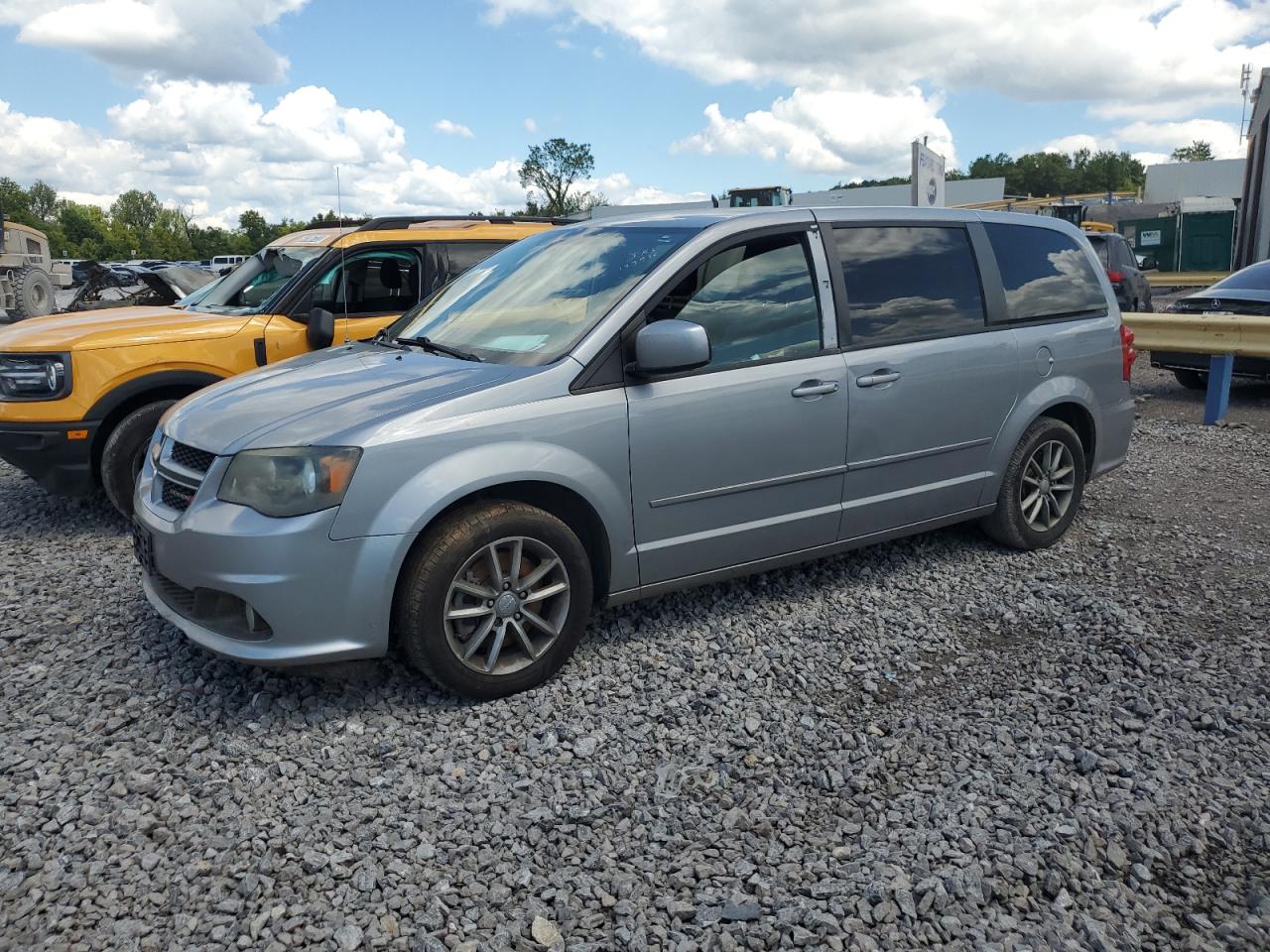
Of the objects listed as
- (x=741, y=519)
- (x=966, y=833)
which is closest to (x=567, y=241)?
(x=741, y=519)

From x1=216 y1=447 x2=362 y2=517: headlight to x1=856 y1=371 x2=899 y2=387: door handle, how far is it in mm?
2308

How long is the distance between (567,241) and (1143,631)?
3.16 m

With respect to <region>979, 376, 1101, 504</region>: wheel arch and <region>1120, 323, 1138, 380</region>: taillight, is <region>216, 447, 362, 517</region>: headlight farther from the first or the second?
<region>1120, 323, 1138, 380</region>: taillight

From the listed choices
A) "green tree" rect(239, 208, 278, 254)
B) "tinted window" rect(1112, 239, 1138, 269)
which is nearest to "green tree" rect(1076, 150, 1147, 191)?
"green tree" rect(239, 208, 278, 254)

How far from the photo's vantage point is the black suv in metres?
16.5

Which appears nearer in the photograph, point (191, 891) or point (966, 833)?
point (191, 891)

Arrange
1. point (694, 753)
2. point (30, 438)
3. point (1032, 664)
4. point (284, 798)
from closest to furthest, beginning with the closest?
point (284, 798) → point (694, 753) → point (1032, 664) → point (30, 438)

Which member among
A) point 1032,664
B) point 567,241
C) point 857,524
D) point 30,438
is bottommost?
point 1032,664

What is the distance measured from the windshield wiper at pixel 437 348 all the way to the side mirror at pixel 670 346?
711mm

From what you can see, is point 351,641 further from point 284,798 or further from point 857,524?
point 857,524

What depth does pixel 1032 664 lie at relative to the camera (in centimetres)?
422

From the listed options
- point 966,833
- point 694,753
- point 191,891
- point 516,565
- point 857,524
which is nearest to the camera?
point 191,891

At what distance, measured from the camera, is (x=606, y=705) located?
388 centimetres

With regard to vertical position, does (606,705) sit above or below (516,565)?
below
